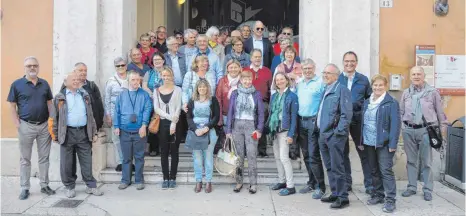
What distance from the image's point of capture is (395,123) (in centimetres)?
562

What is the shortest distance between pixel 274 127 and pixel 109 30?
11.0 feet

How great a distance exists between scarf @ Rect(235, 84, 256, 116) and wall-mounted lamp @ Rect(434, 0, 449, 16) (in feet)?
11.4

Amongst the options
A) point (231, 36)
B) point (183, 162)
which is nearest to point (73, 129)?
point (183, 162)

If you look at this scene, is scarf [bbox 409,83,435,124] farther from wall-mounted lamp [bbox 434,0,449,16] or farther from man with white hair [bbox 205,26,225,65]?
man with white hair [bbox 205,26,225,65]

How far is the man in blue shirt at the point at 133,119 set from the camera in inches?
265

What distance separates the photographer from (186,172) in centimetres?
724

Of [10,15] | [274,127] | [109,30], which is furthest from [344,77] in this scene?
[10,15]

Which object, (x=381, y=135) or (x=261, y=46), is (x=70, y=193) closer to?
(x=261, y=46)

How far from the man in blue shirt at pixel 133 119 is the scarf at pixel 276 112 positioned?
1884 mm

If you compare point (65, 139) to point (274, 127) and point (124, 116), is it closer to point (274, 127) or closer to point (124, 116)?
point (124, 116)

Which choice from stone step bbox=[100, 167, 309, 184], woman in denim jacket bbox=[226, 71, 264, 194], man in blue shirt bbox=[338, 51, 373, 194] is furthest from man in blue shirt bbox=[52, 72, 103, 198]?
man in blue shirt bbox=[338, 51, 373, 194]

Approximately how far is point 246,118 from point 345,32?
2261mm

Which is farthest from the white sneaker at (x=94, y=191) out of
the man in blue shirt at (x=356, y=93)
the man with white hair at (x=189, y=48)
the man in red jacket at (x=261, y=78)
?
the man in blue shirt at (x=356, y=93)

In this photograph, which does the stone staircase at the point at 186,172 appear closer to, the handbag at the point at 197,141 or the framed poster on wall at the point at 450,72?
the handbag at the point at 197,141
